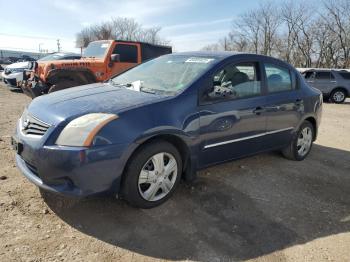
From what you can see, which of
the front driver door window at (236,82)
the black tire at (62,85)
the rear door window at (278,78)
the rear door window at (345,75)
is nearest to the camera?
the front driver door window at (236,82)

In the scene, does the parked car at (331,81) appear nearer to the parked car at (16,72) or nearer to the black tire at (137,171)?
the parked car at (16,72)

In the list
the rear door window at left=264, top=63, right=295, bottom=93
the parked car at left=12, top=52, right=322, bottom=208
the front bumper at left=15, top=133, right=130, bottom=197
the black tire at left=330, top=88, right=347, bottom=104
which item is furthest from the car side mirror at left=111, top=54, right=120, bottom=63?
the black tire at left=330, top=88, right=347, bottom=104

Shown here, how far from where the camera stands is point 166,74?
3947 mm

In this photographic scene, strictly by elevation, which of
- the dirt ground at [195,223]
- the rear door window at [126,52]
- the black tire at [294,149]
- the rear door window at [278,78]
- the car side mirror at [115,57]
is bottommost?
the dirt ground at [195,223]

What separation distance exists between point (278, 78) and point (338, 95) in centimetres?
1271

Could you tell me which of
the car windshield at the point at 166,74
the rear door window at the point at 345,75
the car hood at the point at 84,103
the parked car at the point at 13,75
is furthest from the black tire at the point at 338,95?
the car hood at the point at 84,103

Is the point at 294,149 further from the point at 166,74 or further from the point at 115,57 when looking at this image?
the point at 115,57

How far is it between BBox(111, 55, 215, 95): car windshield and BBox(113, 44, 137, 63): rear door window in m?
5.03

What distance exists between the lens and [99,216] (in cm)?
310

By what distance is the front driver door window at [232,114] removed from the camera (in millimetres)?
3590

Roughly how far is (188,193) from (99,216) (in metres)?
1.07

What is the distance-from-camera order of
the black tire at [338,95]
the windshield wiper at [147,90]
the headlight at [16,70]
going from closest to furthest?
1. the windshield wiper at [147,90]
2. the headlight at [16,70]
3. the black tire at [338,95]

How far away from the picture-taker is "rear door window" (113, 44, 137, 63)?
30.4 ft

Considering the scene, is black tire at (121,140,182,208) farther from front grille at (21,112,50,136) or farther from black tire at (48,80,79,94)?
black tire at (48,80,79,94)
